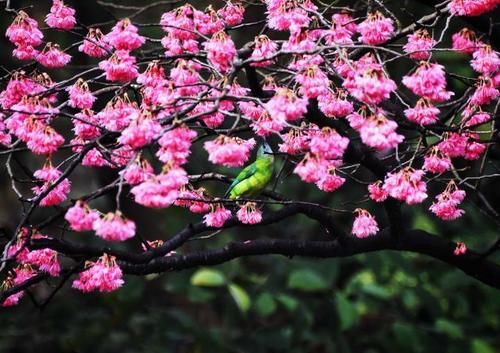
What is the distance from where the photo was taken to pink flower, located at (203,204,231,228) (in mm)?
4242

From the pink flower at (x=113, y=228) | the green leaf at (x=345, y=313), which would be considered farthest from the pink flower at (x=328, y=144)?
the green leaf at (x=345, y=313)

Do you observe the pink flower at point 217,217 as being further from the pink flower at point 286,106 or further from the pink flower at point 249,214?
the pink flower at point 286,106

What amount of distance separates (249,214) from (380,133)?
48.8 inches

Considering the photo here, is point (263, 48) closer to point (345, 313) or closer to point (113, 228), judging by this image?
point (113, 228)

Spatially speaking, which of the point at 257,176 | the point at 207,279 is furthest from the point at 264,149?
the point at 207,279

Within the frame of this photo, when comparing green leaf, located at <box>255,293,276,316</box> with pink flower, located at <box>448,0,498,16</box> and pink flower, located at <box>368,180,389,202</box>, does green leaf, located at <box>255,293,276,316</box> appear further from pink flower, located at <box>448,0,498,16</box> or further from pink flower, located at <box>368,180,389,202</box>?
pink flower, located at <box>448,0,498,16</box>

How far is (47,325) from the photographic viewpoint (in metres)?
8.01

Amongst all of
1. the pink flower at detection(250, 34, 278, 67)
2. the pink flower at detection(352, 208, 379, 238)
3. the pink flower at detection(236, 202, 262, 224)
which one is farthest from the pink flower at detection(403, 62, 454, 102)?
the pink flower at detection(236, 202, 262, 224)

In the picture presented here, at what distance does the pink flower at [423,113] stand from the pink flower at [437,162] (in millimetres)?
371

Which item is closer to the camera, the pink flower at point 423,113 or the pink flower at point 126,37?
the pink flower at point 423,113

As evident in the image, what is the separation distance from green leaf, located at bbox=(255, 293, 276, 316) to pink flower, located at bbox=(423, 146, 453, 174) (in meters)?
3.92

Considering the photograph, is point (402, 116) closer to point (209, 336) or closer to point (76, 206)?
point (76, 206)

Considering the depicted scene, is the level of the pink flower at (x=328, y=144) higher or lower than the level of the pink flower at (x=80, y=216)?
higher

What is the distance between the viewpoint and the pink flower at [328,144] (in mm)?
3322
